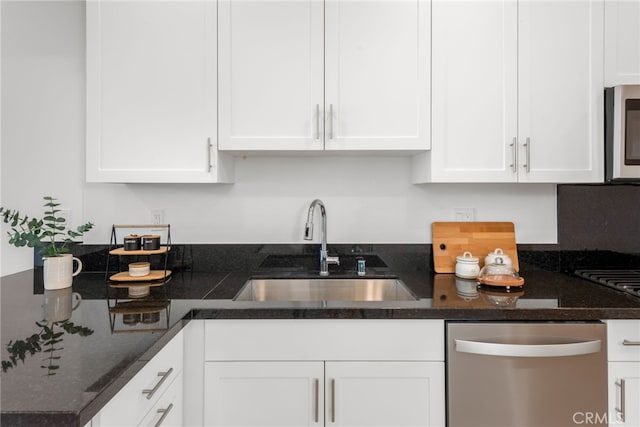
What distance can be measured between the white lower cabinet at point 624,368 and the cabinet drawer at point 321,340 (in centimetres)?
56

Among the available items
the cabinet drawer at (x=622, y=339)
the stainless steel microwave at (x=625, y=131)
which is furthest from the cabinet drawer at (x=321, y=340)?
the stainless steel microwave at (x=625, y=131)

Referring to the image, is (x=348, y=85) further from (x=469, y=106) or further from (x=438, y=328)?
(x=438, y=328)

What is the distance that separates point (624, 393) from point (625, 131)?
0.99 meters

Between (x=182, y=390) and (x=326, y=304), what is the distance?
55cm

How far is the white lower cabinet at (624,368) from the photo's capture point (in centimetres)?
127

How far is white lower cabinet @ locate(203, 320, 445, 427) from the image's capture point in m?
1.30

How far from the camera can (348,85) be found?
5.32 feet

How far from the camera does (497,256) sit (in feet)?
5.71

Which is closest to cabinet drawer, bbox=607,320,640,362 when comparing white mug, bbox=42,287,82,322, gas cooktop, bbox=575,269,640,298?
gas cooktop, bbox=575,269,640,298

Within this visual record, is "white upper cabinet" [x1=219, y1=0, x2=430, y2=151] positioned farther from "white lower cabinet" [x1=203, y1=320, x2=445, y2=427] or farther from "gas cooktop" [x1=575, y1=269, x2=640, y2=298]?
"gas cooktop" [x1=575, y1=269, x2=640, y2=298]

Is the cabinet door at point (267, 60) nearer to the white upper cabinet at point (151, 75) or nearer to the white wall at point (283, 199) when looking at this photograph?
the white upper cabinet at point (151, 75)

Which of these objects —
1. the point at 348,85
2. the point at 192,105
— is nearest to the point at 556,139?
the point at 348,85

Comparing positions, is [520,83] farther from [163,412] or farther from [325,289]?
[163,412]

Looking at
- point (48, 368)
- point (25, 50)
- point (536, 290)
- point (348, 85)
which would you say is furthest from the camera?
point (25, 50)
